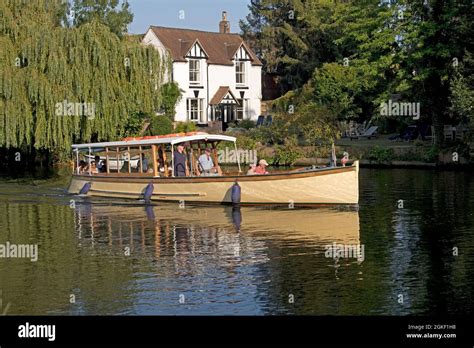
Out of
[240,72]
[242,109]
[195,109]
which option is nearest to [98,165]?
[195,109]

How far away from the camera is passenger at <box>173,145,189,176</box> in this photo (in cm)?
3531

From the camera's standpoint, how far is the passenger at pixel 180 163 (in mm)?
35312

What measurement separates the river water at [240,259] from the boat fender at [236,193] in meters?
0.47

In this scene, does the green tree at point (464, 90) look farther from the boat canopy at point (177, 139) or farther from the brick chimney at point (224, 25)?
the brick chimney at point (224, 25)

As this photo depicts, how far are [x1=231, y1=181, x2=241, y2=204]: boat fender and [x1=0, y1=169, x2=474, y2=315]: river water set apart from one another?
466 millimetres

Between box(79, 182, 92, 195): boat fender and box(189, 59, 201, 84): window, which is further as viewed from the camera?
box(189, 59, 201, 84): window

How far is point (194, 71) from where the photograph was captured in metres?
80.9

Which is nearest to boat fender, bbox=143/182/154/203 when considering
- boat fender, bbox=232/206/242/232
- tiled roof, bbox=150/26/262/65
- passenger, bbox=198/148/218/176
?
passenger, bbox=198/148/218/176

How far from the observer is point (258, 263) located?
72.5 feet

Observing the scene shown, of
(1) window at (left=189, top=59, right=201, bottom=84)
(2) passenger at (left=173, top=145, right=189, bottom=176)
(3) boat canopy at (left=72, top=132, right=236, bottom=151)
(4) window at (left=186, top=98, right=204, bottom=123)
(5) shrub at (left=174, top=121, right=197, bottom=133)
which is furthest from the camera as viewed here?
(1) window at (left=189, top=59, right=201, bottom=84)

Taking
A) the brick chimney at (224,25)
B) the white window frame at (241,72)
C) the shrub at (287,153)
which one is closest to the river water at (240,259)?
the shrub at (287,153)

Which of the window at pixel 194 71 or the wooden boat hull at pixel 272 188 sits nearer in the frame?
the wooden boat hull at pixel 272 188

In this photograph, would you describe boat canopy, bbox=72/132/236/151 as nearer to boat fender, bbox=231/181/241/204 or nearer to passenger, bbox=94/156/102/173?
passenger, bbox=94/156/102/173

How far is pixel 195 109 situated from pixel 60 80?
3674 cm
